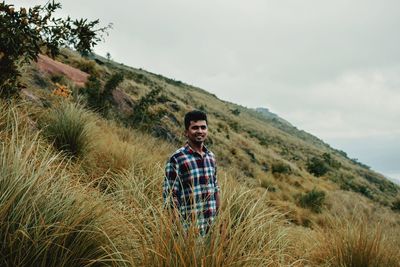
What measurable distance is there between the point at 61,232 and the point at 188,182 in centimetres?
137

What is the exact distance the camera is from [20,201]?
90.0 inches

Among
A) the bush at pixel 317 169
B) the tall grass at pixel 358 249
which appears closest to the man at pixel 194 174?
the tall grass at pixel 358 249

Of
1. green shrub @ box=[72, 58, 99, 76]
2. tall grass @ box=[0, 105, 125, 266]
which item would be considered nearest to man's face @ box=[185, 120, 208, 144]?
tall grass @ box=[0, 105, 125, 266]

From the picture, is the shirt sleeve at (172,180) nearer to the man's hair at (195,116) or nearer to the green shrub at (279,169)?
the man's hair at (195,116)

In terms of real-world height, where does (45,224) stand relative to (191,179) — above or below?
below

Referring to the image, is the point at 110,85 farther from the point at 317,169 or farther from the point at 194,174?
the point at 317,169

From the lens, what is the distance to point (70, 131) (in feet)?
19.5

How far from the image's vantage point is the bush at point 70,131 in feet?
19.2

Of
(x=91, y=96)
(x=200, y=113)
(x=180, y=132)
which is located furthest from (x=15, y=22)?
(x=180, y=132)

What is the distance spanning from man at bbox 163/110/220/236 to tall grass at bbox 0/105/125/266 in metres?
0.84

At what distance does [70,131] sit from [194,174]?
10.4ft

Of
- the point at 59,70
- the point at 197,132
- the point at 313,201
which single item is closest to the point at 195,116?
the point at 197,132

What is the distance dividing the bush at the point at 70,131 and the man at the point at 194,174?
9.11 ft

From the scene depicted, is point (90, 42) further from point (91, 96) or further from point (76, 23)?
point (91, 96)
